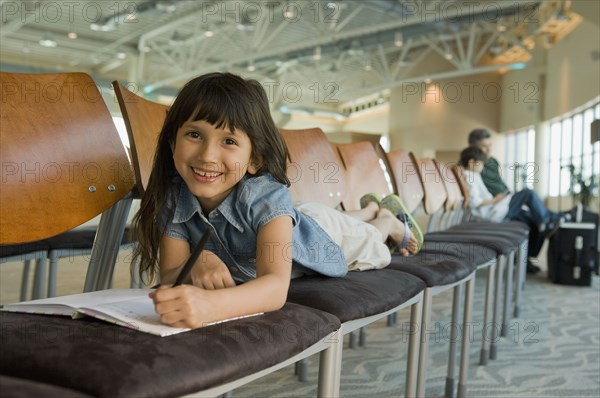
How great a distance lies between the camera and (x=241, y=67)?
624 inches

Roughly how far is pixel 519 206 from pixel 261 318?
14.5 feet

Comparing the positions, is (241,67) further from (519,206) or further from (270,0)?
(519,206)

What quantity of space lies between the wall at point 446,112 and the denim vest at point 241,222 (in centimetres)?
1577

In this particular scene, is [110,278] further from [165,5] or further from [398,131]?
[398,131]

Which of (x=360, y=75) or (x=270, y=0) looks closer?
(x=270, y=0)

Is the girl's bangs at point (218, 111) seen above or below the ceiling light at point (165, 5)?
below

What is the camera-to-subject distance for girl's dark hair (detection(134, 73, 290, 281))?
103 centimetres

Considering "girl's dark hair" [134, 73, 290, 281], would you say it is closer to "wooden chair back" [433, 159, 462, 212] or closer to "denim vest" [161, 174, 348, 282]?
"denim vest" [161, 174, 348, 282]

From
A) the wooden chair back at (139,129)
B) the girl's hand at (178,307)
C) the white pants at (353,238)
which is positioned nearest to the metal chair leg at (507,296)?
the white pants at (353,238)

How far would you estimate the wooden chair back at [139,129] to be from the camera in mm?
1248

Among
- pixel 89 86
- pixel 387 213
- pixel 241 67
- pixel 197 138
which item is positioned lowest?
pixel 387 213

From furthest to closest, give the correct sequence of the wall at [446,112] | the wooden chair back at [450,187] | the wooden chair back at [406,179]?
the wall at [446,112] → the wooden chair back at [450,187] → the wooden chair back at [406,179]

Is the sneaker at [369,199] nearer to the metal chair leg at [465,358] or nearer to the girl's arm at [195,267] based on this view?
the metal chair leg at [465,358]

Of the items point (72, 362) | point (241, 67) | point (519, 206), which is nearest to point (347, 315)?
point (72, 362)
